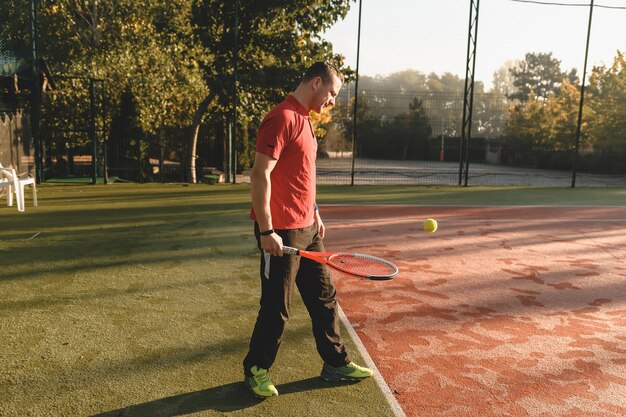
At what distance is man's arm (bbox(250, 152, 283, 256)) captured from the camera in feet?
9.72

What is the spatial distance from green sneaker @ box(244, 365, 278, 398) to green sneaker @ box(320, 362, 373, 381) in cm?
40

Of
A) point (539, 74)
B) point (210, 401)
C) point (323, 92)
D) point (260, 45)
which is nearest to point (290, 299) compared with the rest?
point (210, 401)

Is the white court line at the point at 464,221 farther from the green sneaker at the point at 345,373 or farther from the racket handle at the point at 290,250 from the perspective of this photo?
the racket handle at the point at 290,250

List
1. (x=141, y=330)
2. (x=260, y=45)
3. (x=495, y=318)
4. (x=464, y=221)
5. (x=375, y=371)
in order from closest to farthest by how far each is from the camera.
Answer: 1. (x=375, y=371)
2. (x=141, y=330)
3. (x=495, y=318)
4. (x=464, y=221)
5. (x=260, y=45)

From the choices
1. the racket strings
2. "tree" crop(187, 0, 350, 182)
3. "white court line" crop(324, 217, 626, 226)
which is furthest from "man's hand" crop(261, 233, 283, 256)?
"tree" crop(187, 0, 350, 182)

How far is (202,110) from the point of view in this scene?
18.5 metres

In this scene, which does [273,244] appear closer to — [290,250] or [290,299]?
[290,250]

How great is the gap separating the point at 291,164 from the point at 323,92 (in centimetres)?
50

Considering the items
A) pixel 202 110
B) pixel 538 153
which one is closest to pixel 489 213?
pixel 202 110

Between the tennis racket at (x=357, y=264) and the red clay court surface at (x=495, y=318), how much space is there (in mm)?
656

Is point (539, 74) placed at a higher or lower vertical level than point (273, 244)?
higher

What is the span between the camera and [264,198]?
2.97 m

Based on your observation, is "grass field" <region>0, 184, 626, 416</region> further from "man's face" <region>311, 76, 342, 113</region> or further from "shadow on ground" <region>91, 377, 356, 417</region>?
"man's face" <region>311, 76, 342, 113</region>

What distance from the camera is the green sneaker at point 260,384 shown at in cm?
312
